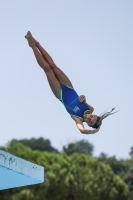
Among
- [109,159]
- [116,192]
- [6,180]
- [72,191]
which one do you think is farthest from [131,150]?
[6,180]

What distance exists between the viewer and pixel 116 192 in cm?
4397

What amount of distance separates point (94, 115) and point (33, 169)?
6.64ft

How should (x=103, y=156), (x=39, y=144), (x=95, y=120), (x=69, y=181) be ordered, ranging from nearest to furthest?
1. (x=95, y=120)
2. (x=69, y=181)
3. (x=103, y=156)
4. (x=39, y=144)

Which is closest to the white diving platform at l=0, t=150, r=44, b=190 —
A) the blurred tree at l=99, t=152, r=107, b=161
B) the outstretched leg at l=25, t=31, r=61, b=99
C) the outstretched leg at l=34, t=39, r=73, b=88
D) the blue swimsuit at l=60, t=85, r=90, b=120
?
the blue swimsuit at l=60, t=85, r=90, b=120

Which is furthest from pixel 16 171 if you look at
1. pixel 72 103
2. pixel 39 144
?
pixel 39 144

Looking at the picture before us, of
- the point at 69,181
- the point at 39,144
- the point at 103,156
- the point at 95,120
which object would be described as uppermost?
the point at 39,144

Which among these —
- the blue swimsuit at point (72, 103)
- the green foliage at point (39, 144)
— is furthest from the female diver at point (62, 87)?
the green foliage at point (39, 144)

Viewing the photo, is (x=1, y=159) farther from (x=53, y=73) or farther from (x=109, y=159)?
(x=109, y=159)

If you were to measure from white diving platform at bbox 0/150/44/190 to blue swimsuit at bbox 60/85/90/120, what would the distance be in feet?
4.59

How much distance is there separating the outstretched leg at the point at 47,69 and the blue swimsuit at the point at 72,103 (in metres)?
0.13

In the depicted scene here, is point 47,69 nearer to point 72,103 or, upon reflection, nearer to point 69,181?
point 72,103

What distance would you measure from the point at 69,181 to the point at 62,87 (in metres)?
26.0

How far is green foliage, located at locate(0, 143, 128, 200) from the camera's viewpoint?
108ft

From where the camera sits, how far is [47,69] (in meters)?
10.6
